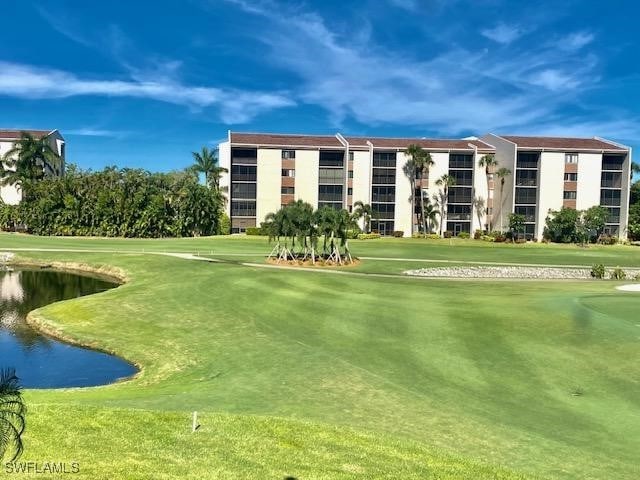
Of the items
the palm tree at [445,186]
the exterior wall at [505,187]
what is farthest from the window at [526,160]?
the palm tree at [445,186]

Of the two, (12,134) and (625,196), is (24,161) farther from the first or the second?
(625,196)

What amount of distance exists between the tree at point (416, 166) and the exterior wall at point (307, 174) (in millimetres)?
18170

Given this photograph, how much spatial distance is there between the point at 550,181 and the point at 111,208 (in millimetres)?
83001

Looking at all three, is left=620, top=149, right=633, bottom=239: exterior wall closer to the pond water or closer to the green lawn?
the green lawn

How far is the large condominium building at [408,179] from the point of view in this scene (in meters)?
102

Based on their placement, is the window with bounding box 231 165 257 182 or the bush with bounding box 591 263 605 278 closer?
the bush with bounding box 591 263 605 278

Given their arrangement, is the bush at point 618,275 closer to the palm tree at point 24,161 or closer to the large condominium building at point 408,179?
the large condominium building at point 408,179

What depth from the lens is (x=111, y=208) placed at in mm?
86938

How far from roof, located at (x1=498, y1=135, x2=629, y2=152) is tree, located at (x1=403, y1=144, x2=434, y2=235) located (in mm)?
19046

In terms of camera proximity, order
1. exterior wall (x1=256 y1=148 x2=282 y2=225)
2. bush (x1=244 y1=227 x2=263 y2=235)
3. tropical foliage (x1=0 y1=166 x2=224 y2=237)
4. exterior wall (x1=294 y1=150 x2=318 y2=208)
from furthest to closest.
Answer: exterior wall (x1=294 y1=150 x2=318 y2=208), exterior wall (x1=256 y1=148 x2=282 y2=225), bush (x1=244 y1=227 x2=263 y2=235), tropical foliage (x1=0 y1=166 x2=224 y2=237)

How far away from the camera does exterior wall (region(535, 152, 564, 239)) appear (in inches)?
4021

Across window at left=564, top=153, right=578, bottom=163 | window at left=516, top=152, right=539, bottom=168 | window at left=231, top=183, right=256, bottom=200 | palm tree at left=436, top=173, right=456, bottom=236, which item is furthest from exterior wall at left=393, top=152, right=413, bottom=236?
window at left=564, top=153, right=578, bottom=163

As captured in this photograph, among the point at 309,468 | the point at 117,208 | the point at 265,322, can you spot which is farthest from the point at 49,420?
the point at 117,208

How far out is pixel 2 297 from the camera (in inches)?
1476
